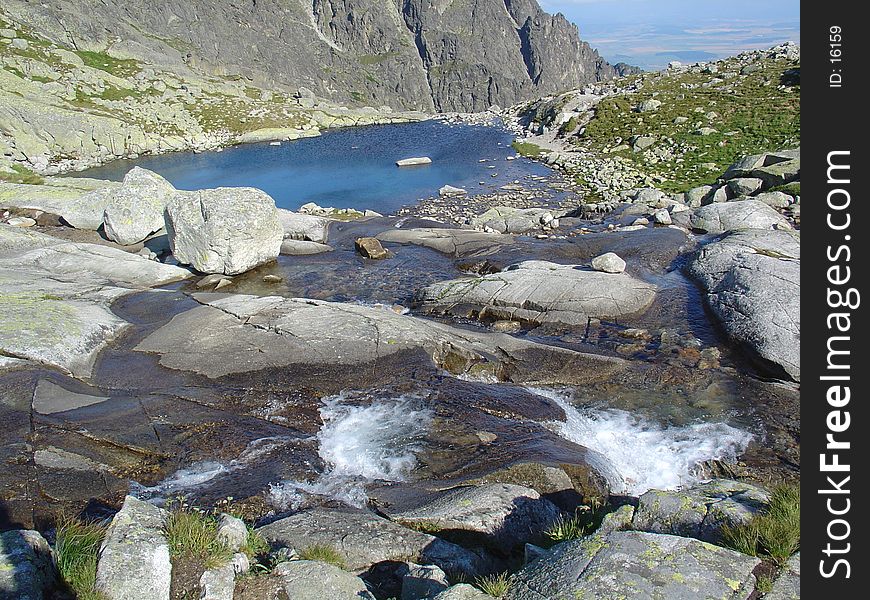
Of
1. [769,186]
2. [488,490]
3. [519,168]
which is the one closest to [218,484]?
[488,490]

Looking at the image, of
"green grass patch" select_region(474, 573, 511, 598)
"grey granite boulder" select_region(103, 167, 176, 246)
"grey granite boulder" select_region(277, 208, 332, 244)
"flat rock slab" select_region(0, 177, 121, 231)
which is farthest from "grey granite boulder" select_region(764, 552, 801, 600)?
"flat rock slab" select_region(0, 177, 121, 231)

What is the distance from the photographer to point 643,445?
1677cm

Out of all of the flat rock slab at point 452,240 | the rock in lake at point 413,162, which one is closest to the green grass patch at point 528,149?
the rock in lake at point 413,162

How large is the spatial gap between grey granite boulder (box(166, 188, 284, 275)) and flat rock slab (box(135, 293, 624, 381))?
28.3 ft

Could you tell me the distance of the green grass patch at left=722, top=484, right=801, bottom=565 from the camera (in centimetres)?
755

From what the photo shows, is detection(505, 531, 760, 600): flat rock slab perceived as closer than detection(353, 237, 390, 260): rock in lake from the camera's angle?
Yes

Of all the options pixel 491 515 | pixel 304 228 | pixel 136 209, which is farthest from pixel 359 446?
pixel 136 209

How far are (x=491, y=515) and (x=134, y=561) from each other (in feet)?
21.6

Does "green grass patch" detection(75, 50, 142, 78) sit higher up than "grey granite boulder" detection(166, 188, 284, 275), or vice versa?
"green grass patch" detection(75, 50, 142, 78)

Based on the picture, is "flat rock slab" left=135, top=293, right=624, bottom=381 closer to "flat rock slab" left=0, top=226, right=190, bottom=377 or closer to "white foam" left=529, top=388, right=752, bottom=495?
"flat rock slab" left=0, top=226, right=190, bottom=377

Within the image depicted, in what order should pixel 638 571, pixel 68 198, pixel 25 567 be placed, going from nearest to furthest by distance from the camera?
pixel 638 571
pixel 25 567
pixel 68 198

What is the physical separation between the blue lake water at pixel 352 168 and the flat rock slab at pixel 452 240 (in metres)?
17.8

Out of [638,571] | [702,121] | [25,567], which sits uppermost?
[702,121]

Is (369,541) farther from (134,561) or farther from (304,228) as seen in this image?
(304,228)
